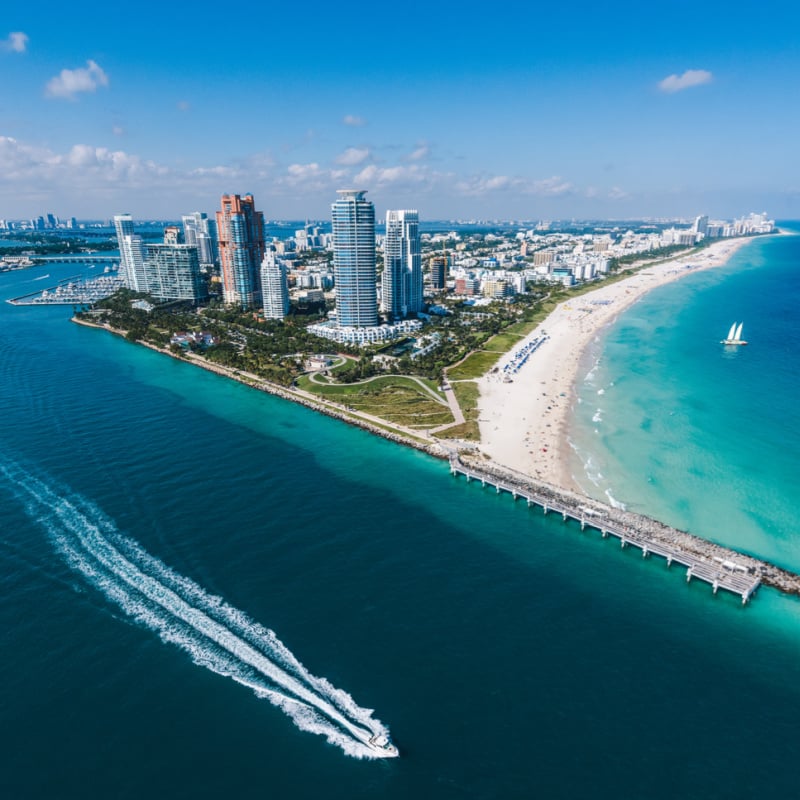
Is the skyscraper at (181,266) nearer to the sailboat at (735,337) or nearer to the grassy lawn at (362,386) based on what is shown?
the grassy lawn at (362,386)

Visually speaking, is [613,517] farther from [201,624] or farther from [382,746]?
[201,624]

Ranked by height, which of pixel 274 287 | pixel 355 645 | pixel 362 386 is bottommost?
pixel 355 645

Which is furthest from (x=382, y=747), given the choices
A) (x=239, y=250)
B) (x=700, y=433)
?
(x=239, y=250)

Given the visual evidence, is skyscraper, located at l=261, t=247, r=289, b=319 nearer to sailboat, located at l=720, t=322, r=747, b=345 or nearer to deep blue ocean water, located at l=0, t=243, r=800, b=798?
deep blue ocean water, located at l=0, t=243, r=800, b=798

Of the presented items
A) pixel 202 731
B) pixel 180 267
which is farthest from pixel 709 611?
pixel 180 267

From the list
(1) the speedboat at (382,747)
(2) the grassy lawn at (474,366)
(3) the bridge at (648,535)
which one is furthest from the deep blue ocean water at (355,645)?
(2) the grassy lawn at (474,366)

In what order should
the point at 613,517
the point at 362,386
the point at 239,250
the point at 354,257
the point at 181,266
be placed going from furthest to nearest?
the point at 181,266 → the point at 239,250 → the point at 354,257 → the point at 362,386 → the point at 613,517
